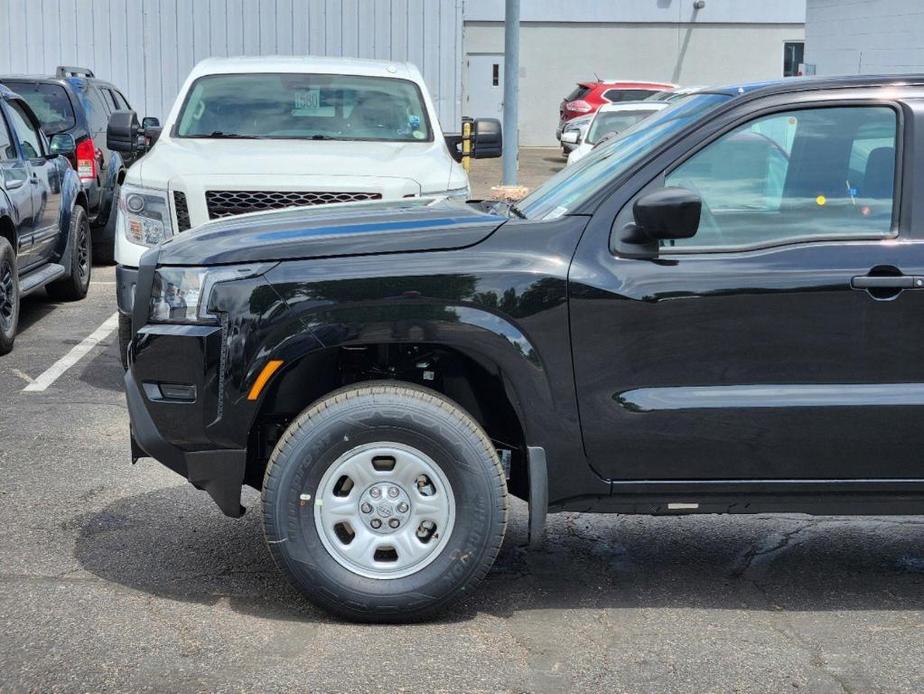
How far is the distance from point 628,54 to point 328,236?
112 feet

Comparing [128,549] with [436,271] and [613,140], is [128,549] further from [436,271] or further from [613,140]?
[613,140]

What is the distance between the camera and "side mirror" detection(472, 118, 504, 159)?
9461 millimetres

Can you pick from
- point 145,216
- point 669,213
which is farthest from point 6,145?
point 669,213

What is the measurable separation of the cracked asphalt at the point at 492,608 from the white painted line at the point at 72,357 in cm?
203

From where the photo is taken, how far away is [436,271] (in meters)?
4.43

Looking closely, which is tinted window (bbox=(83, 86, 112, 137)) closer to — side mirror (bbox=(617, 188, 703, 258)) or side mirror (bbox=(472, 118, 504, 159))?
side mirror (bbox=(472, 118, 504, 159))

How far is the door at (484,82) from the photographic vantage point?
36562 millimetres

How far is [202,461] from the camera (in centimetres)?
456

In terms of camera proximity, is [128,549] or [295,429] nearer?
[295,429]

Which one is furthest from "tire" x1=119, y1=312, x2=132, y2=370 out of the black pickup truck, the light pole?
the light pole

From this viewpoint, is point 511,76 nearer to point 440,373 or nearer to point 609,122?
point 609,122

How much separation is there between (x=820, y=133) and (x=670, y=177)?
1.82ft

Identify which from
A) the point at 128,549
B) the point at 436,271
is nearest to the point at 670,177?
the point at 436,271

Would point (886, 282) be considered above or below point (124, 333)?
above
